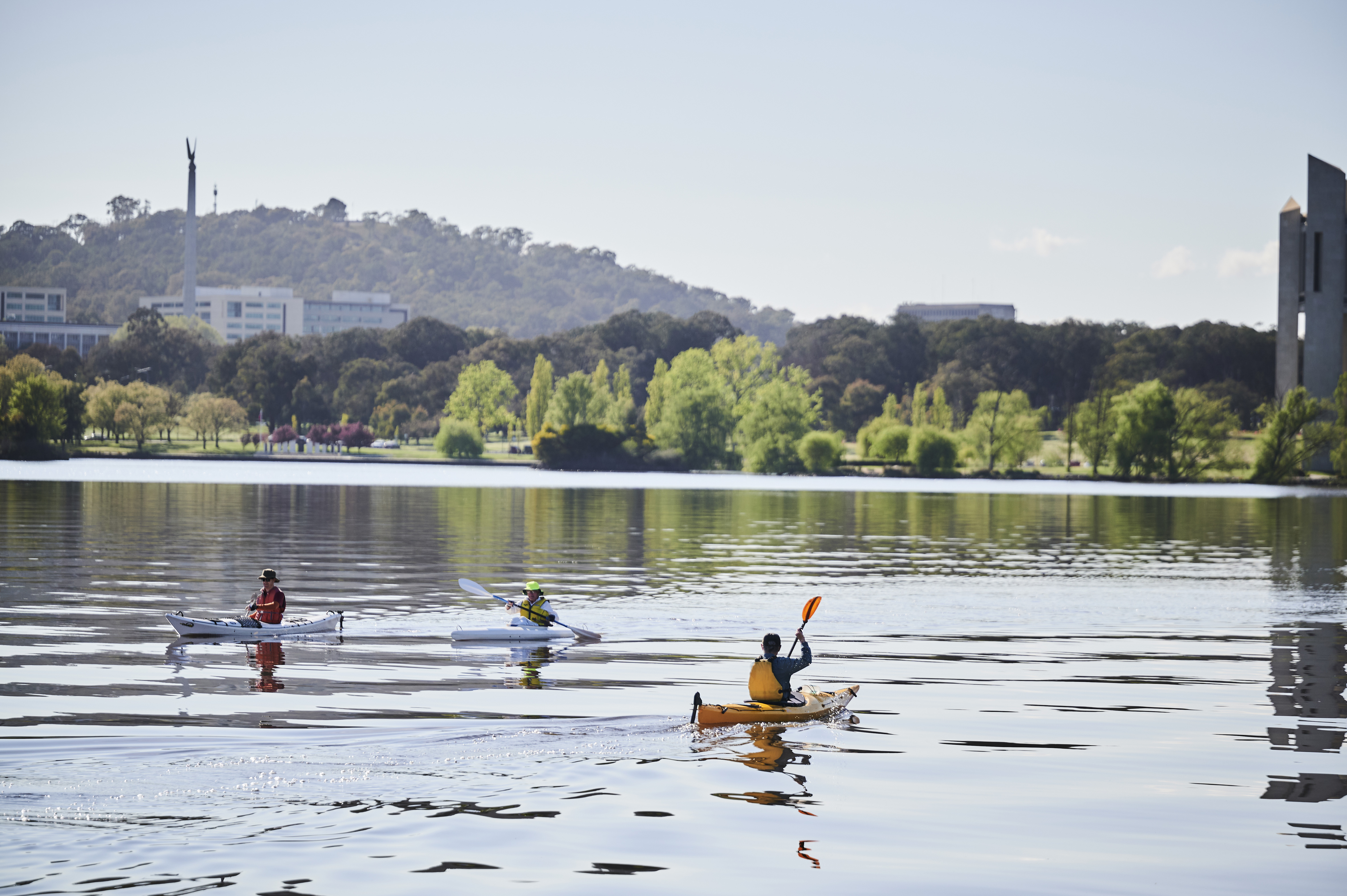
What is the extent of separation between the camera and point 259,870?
1355 centimetres

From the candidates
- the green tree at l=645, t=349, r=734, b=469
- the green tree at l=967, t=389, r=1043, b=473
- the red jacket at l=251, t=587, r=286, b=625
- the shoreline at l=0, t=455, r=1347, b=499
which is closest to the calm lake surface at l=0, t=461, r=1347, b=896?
the red jacket at l=251, t=587, r=286, b=625

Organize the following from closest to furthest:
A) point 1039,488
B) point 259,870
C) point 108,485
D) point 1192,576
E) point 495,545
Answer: point 259,870 → point 1192,576 → point 495,545 → point 108,485 → point 1039,488

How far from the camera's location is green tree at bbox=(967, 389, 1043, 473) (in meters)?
164

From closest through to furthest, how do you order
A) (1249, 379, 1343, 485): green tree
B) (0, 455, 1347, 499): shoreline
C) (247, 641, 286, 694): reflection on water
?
(247, 641, 286, 694): reflection on water
(0, 455, 1347, 499): shoreline
(1249, 379, 1343, 485): green tree

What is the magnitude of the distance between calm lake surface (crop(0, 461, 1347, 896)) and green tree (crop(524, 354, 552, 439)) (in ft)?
459

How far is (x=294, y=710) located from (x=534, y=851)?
832cm

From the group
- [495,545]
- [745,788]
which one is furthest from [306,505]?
[745,788]

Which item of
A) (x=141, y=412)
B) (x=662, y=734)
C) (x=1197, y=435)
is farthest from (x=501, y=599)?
(x=141, y=412)

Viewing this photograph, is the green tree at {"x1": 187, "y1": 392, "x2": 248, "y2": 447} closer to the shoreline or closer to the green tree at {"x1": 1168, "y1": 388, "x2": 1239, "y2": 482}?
the shoreline

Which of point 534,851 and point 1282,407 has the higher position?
point 1282,407

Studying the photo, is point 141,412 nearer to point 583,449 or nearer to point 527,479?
point 583,449

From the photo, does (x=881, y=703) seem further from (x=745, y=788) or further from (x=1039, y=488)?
(x=1039, y=488)

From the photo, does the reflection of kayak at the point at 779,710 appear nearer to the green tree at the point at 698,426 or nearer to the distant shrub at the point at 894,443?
the green tree at the point at 698,426

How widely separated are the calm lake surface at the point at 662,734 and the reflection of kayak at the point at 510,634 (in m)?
0.44
